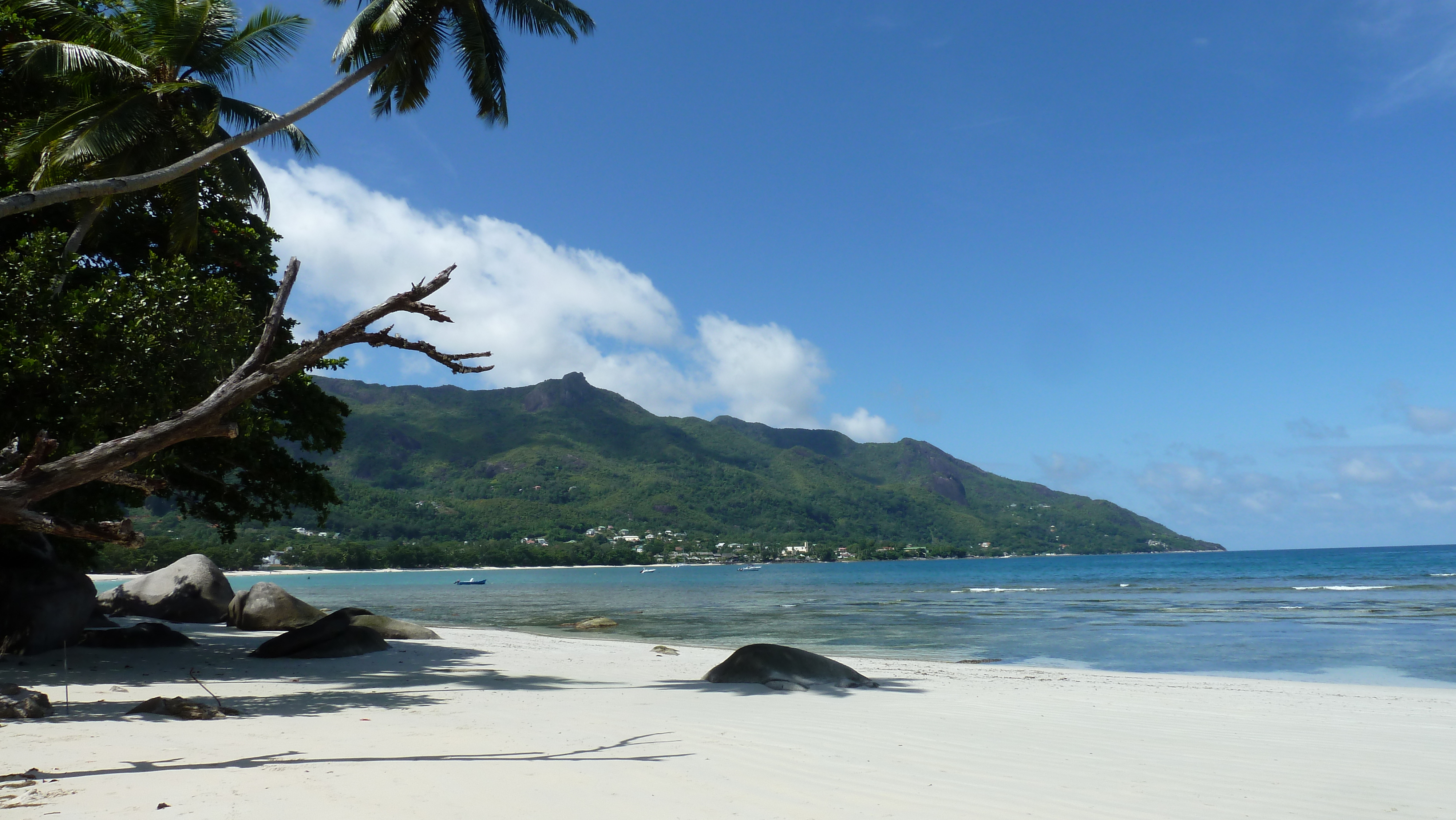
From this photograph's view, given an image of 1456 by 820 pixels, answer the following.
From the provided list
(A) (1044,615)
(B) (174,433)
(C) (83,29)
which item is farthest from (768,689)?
(A) (1044,615)

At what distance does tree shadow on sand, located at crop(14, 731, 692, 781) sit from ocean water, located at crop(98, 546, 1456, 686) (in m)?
13.7

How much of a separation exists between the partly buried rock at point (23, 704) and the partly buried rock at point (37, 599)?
5121 millimetres

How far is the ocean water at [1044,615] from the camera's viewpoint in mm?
19250

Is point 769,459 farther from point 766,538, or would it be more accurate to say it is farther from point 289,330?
point 289,330

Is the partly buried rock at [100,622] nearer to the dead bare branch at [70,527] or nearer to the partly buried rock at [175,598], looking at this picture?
the partly buried rock at [175,598]

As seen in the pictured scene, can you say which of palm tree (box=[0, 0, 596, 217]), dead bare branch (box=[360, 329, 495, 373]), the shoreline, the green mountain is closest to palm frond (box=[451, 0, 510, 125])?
palm tree (box=[0, 0, 596, 217])

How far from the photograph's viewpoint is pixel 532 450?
16125cm

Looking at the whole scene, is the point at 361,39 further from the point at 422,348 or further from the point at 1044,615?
the point at 1044,615

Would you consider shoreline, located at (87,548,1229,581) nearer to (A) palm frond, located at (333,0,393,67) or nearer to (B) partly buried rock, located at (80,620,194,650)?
(B) partly buried rock, located at (80,620,194,650)

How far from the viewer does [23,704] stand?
7.92m

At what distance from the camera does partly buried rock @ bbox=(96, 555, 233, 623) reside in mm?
22938

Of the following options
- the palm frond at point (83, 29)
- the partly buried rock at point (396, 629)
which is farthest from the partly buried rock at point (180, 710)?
the partly buried rock at point (396, 629)

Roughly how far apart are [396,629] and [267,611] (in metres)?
3.94

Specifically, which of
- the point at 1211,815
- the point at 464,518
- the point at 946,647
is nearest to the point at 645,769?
the point at 1211,815
